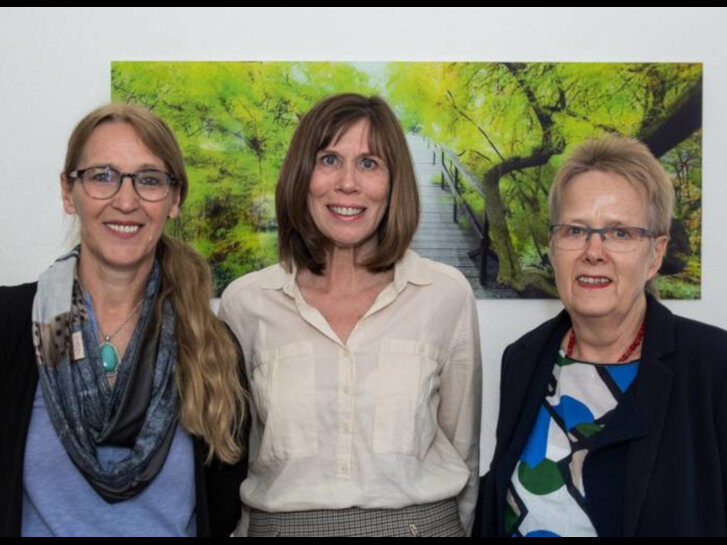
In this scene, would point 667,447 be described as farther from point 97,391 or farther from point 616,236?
point 97,391

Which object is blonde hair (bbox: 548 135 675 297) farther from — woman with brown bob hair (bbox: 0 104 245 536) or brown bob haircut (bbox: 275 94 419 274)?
woman with brown bob hair (bbox: 0 104 245 536)

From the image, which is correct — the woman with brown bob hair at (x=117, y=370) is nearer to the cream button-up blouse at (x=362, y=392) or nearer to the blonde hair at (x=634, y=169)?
the cream button-up blouse at (x=362, y=392)

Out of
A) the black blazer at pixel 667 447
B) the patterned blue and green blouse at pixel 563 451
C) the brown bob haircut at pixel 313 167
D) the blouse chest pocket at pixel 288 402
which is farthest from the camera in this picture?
the brown bob haircut at pixel 313 167

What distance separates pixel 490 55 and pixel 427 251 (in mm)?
882

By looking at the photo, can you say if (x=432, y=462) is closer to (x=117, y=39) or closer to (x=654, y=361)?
(x=654, y=361)

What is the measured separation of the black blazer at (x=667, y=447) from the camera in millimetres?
1617

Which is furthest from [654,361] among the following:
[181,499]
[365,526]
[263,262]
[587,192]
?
[263,262]

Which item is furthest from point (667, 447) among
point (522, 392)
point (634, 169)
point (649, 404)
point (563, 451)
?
point (634, 169)

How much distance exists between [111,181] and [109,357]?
407 mm

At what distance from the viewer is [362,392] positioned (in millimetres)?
2002

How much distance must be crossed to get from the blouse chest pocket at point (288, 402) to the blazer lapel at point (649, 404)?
750 mm

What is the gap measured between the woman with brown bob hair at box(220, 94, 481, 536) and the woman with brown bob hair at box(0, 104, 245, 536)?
145 mm

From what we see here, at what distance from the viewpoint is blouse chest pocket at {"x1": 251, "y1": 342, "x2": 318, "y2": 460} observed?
1.99 m

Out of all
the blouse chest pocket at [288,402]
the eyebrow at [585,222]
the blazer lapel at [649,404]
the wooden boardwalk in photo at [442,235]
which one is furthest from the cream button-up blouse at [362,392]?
the wooden boardwalk in photo at [442,235]
